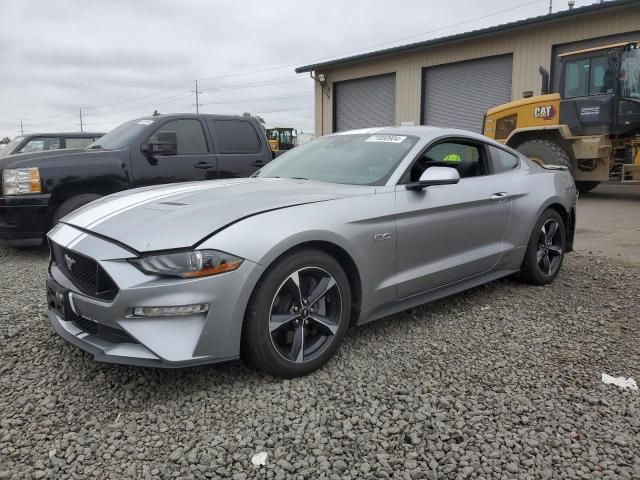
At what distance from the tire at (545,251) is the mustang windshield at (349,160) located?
161cm

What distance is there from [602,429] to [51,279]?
118 inches

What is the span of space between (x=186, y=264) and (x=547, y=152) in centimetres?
1018

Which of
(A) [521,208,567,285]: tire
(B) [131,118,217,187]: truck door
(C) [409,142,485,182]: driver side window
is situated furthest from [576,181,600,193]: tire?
(B) [131,118,217,187]: truck door

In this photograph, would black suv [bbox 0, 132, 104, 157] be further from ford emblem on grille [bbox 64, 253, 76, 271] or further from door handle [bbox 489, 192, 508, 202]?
door handle [bbox 489, 192, 508, 202]

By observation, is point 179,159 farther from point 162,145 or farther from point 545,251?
point 545,251

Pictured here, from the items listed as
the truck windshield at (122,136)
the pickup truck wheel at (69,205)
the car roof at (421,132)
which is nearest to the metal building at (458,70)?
the truck windshield at (122,136)

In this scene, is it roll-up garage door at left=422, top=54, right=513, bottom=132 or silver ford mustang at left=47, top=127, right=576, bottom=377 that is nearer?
silver ford mustang at left=47, top=127, right=576, bottom=377

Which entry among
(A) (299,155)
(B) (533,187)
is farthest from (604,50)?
(A) (299,155)

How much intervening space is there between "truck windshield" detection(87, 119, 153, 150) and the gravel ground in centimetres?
327

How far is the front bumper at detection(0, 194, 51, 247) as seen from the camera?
18.4ft

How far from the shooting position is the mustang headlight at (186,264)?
2461mm

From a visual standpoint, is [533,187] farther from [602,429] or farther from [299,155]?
[602,429]

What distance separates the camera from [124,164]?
6.18 metres

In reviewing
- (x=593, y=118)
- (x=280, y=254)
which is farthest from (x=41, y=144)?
(x=593, y=118)
